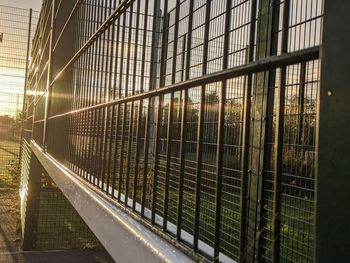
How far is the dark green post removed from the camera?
81cm

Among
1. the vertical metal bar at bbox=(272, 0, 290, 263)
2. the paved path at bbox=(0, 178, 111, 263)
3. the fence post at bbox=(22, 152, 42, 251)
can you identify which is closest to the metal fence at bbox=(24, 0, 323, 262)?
the vertical metal bar at bbox=(272, 0, 290, 263)

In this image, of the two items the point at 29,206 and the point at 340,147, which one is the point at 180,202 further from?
the point at 29,206

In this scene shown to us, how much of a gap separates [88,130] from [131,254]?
191 centimetres

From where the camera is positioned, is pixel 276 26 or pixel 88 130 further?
pixel 88 130

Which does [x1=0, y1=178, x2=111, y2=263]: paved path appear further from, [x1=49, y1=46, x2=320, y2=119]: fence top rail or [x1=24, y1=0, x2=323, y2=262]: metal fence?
[x1=49, y1=46, x2=320, y2=119]: fence top rail

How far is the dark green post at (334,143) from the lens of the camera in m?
0.81

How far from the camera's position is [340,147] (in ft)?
2.68

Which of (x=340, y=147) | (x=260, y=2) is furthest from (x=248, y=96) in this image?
(x=260, y=2)

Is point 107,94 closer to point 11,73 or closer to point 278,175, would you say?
point 278,175

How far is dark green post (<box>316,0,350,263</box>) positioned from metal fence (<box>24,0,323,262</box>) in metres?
0.05

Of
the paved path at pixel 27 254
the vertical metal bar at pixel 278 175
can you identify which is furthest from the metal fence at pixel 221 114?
the paved path at pixel 27 254

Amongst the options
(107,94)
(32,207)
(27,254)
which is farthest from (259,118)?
(32,207)

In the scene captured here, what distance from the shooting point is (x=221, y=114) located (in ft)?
4.53

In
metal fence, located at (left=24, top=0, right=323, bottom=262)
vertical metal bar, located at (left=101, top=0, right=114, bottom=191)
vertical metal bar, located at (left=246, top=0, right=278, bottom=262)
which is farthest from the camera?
vertical metal bar, located at (left=101, top=0, right=114, bottom=191)
